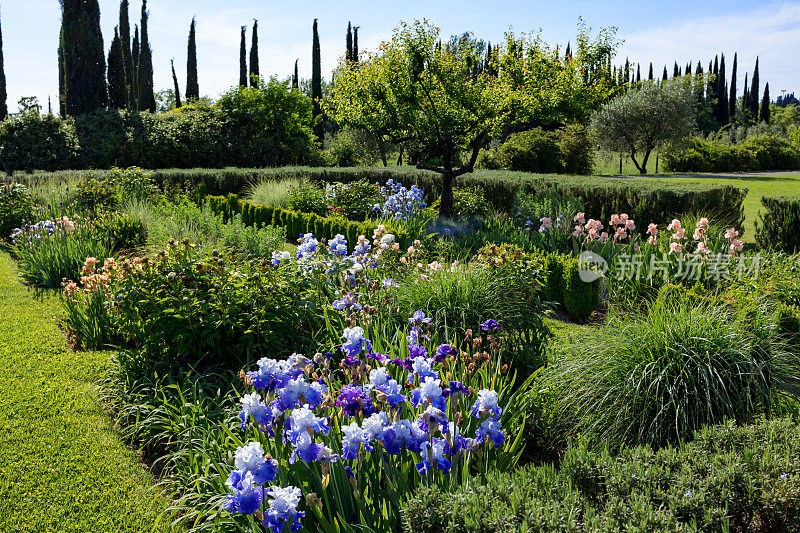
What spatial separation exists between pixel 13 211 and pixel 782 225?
1330 cm

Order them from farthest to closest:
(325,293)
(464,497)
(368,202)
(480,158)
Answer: (480,158), (368,202), (325,293), (464,497)

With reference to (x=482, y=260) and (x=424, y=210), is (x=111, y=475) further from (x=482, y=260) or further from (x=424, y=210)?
(x=424, y=210)

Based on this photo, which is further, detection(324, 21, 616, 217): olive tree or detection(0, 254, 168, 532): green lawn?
detection(324, 21, 616, 217): olive tree

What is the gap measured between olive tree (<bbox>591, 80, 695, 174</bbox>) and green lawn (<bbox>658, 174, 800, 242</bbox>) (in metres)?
4.21

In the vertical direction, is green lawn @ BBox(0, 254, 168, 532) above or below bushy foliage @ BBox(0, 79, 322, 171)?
below

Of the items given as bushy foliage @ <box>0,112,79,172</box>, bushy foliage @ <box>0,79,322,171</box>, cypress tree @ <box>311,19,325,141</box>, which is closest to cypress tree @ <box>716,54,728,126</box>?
cypress tree @ <box>311,19,325,141</box>

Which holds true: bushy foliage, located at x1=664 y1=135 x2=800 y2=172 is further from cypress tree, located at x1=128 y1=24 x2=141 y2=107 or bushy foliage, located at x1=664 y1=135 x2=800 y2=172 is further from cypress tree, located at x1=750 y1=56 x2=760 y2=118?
cypress tree, located at x1=128 y1=24 x2=141 y2=107

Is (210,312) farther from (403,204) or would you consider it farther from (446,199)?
(446,199)

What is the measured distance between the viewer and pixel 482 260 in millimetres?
4996

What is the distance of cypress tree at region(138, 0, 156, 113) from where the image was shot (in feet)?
107

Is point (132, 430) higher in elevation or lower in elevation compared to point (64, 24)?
Result: lower

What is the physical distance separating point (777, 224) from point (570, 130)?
15448 mm

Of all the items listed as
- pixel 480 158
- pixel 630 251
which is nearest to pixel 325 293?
pixel 630 251

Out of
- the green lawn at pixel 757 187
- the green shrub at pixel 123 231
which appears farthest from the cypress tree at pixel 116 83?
the green lawn at pixel 757 187
